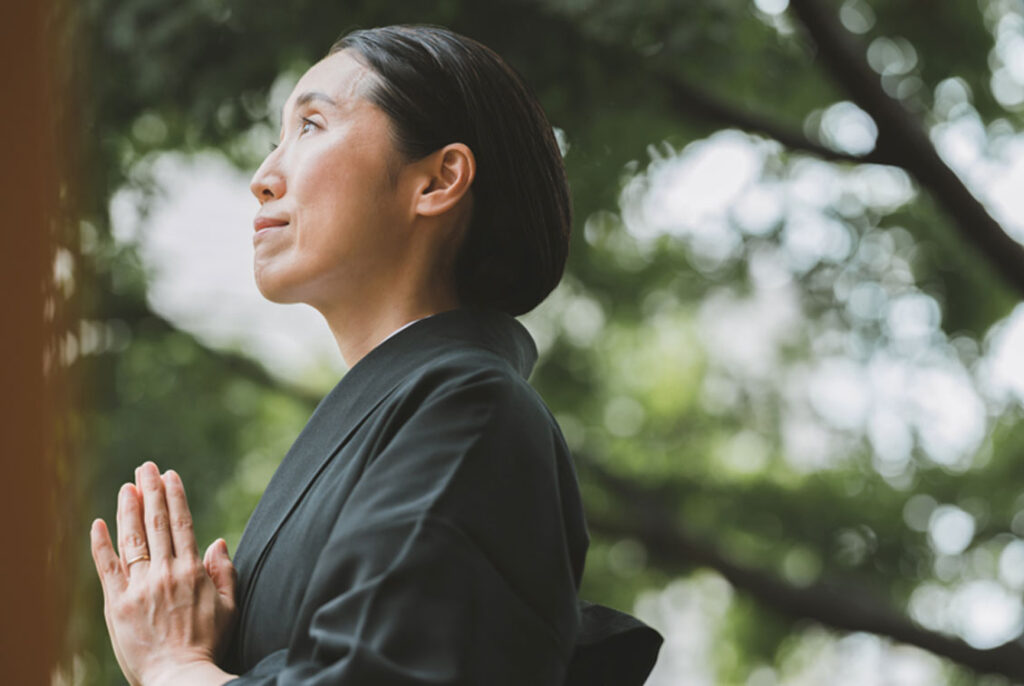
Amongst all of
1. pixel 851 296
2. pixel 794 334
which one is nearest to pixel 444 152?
pixel 851 296

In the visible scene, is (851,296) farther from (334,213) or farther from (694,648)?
(334,213)

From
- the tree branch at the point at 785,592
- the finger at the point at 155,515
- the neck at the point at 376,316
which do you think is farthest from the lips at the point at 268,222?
the tree branch at the point at 785,592

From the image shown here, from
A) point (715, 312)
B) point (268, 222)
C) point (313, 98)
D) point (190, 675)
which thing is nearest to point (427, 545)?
point (190, 675)

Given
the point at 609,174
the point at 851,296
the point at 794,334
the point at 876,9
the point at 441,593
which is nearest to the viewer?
the point at 441,593

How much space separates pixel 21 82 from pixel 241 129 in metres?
3.06

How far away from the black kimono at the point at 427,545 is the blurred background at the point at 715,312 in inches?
82.0

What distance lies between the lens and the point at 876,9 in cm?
430

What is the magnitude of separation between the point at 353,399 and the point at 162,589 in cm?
29

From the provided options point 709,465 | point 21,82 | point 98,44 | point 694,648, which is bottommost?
point 694,648

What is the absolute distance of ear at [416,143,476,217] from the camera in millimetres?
1372

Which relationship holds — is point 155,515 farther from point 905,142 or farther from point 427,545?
point 905,142

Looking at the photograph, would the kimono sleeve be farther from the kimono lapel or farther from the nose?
the nose

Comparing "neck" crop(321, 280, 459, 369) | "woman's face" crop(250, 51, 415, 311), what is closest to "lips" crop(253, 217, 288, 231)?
"woman's face" crop(250, 51, 415, 311)

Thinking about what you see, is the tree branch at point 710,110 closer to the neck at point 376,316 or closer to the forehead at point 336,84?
the forehead at point 336,84
